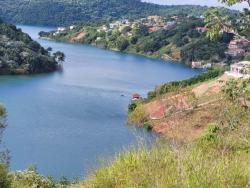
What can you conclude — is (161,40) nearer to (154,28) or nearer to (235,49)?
(154,28)

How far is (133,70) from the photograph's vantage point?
59.5 metres

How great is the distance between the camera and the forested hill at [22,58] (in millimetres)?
51844

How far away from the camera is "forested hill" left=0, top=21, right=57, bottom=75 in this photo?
51844mm

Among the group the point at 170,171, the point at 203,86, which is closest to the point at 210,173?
the point at 170,171

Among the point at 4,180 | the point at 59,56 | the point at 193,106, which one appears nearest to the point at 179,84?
the point at 193,106

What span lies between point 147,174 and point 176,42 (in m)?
75.9

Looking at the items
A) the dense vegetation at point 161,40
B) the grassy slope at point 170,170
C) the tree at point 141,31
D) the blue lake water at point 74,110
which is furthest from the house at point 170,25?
the grassy slope at point 170,170

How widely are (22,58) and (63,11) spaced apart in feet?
249

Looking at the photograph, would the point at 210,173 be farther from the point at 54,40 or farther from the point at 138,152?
the point at 54,40

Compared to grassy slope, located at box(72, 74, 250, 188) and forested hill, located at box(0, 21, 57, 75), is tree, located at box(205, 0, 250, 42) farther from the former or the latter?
forested hill, located at box(0, 21, 57, 75)

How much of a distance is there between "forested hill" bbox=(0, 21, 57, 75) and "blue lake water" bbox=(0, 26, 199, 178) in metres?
1.63

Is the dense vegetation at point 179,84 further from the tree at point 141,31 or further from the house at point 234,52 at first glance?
the tree at point 141,31

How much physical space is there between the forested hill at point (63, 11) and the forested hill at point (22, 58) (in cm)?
6269

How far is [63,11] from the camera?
128 meters
